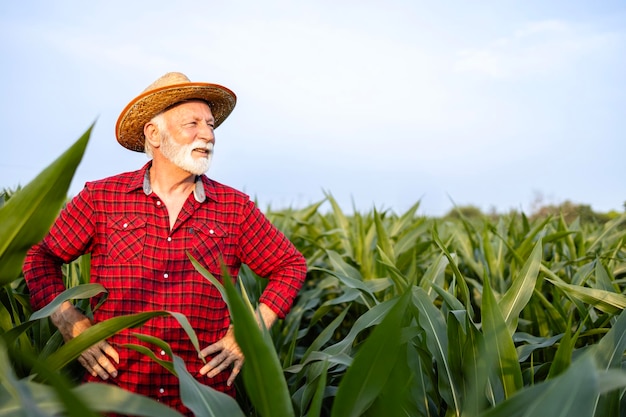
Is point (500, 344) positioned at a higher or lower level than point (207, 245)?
lower

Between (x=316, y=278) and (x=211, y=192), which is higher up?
(x=211, y=192)

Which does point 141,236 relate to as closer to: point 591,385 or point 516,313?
point 516,313

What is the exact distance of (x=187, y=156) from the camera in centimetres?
179

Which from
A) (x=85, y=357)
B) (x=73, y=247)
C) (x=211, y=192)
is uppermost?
(x=211, y=192)

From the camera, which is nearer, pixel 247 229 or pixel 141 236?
pixel 141 236

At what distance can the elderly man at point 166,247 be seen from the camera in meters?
1.69

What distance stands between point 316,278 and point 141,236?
160 centimetres

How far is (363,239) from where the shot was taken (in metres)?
2.94

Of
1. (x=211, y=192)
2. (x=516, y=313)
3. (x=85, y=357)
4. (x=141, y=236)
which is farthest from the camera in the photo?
(x=211, y=192)

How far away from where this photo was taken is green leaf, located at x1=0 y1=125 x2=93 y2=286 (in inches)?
36.2

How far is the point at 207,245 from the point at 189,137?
33cm

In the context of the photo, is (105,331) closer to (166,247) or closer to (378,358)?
(378,358)

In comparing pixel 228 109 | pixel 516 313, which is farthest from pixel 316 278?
pixel 516 313

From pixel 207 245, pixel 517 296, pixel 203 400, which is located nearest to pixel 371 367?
pixel 203 400
